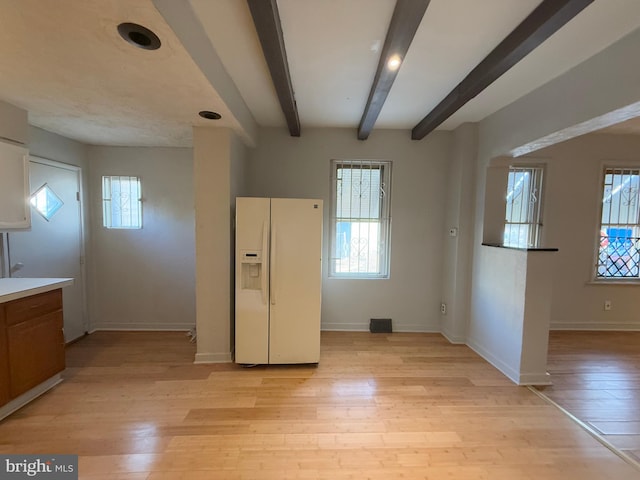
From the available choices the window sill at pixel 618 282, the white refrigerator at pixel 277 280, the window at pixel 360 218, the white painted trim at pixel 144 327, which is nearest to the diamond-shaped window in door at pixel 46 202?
the white painted trim at pixel 144 327

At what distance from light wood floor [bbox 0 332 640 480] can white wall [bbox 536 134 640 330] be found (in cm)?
205

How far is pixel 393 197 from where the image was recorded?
3547mm

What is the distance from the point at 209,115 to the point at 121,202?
204cm

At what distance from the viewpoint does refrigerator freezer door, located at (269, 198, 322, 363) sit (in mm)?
2633

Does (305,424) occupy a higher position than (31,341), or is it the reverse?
(31,341)

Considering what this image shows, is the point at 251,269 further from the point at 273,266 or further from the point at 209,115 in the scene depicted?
the point at 209,115

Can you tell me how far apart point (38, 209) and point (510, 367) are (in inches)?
198

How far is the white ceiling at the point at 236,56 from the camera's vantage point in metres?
1.34

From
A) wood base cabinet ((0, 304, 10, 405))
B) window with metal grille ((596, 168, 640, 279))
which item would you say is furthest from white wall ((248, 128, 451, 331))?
wood base cabinet ((0, 304, 10, 405))

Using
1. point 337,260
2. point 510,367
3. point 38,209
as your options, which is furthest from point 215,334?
point 510,367

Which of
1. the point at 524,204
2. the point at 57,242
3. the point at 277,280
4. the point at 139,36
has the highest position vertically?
the point at 139,36

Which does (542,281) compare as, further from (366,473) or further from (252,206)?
(252,206)

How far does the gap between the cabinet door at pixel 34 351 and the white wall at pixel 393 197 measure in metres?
2.31

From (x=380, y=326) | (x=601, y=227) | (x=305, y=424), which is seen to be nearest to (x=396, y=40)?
(x=305, y=424)
